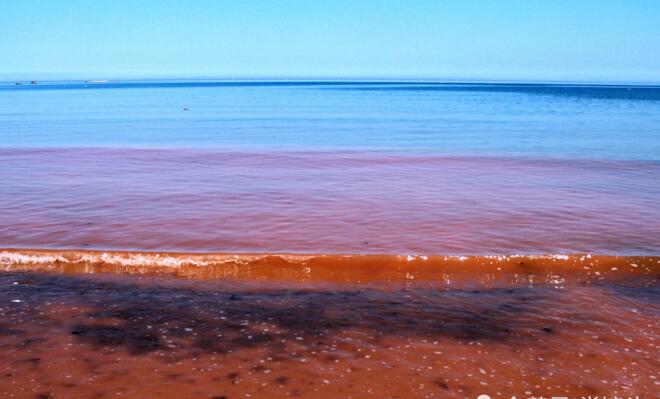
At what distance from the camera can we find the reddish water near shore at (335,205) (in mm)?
8180

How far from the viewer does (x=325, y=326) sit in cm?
550

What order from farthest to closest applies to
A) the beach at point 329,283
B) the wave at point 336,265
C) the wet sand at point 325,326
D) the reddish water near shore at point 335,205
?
the reddish water near shore at point 335,205
the wave at point 336,265
the beach at point 329,283
the wet sand at point 325,326

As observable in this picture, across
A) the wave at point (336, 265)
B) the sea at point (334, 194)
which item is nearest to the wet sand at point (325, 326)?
the wave at point (336, 265)

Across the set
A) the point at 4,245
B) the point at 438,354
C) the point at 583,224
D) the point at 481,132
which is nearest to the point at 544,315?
the point at 438,354

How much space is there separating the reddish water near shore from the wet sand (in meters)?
0.57

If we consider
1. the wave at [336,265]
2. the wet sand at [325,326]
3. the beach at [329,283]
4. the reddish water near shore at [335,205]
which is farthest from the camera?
the reddish water near shore at [335,205]

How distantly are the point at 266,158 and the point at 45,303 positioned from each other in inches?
440

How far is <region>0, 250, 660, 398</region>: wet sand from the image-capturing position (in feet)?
14.6

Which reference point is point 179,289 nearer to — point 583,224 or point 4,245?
point 4,245

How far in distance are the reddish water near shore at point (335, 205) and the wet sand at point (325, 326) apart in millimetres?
571

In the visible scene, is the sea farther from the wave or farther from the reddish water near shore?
the wave

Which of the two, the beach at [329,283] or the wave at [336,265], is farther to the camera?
the wave at [336,265]

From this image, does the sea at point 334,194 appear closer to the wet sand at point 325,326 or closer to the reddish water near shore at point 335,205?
the reddish water near shore at point 335,205

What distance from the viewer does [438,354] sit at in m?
4.93
